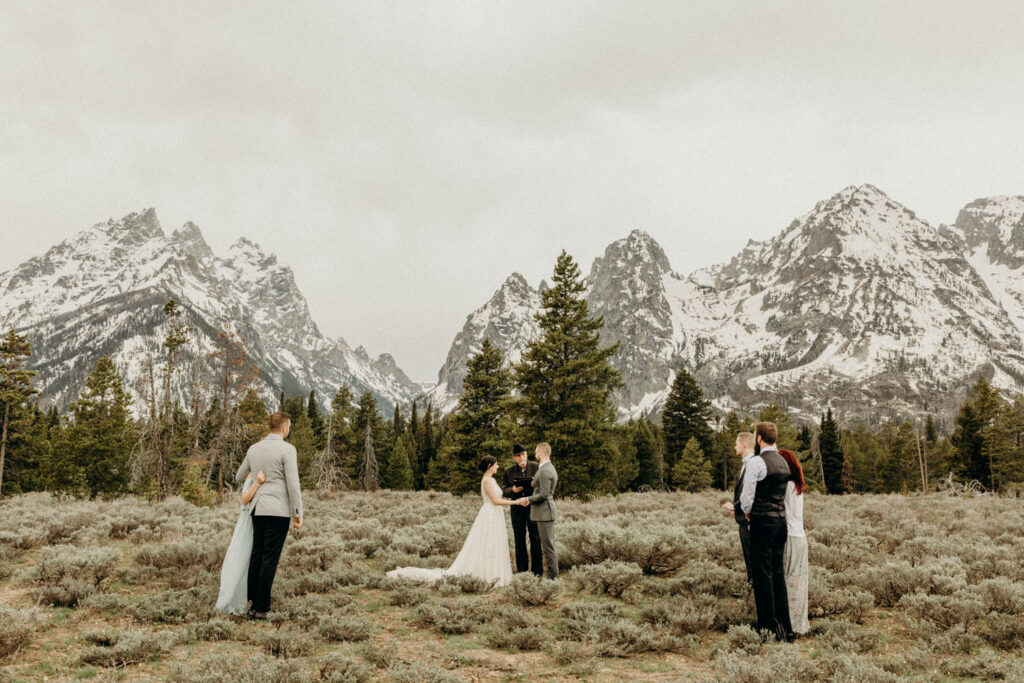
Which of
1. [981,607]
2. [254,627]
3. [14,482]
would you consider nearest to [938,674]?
[981,607]

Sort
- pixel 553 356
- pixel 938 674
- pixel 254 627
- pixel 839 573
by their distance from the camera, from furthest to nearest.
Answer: pixel 553 356 → pixel 839 573 → pixel 254 627 → pixel 938 674

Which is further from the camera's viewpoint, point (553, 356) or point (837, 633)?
point (553, 356)

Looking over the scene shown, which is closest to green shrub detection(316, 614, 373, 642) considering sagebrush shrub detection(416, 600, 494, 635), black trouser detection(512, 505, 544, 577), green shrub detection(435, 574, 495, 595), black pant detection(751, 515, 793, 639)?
sagebrush shrub detection(416, 600, 494, 635)

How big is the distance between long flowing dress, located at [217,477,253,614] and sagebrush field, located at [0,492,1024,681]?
9.6 inches

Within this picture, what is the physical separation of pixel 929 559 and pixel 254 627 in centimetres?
1066

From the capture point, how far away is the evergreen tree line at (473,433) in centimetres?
2317

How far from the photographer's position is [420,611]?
7.66 metres

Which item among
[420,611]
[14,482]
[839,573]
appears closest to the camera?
[420,611]

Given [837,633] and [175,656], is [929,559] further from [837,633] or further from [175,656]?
[175,656]

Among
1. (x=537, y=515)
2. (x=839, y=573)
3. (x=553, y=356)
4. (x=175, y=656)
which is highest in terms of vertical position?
(x=553, y=356)

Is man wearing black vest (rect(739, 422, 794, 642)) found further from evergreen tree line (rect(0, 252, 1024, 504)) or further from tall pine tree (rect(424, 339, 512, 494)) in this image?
tall pine tree (rect(424, 339, 512, 494))

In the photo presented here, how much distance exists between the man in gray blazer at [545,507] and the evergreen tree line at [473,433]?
15.1 metres

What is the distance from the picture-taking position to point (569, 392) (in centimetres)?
2639

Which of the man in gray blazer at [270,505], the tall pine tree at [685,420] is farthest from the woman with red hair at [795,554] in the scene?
the tall pine tree at [685,420]
